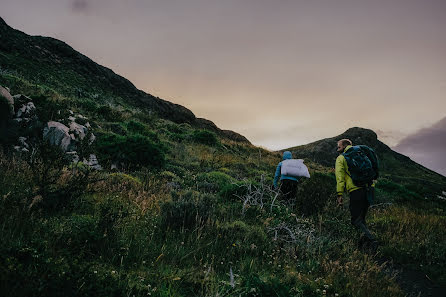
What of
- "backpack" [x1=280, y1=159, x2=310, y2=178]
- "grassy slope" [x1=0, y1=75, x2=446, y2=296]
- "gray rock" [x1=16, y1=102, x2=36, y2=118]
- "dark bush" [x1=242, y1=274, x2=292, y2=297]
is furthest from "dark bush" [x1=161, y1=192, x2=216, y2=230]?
"gray rock" [x1=16, y1=102, x2=36, y2=118]

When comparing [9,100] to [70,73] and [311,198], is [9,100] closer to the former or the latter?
[311,198]

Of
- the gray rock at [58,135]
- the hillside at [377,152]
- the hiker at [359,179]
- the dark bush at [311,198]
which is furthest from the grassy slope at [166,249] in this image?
the hillside at [377,152]

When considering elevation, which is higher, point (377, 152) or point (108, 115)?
point (377, 152)

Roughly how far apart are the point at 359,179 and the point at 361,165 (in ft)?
0.95

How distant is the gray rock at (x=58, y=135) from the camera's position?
7.98m

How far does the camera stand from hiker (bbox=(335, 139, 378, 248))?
223 inches

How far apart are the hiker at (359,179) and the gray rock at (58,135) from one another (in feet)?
24.2

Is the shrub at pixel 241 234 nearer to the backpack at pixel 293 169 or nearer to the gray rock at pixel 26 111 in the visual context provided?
the backpack at pixel 293 169

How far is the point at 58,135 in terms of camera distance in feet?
26.8

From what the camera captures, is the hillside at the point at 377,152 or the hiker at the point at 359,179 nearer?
the hiker at the point at 359,179

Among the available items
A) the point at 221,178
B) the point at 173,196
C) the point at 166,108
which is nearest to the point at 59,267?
the point at 173,196

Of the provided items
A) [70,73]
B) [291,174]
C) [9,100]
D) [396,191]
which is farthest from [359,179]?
[70,73]

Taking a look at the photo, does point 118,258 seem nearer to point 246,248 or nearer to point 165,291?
point 165,291

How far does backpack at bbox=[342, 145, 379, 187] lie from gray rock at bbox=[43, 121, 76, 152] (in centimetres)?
749
